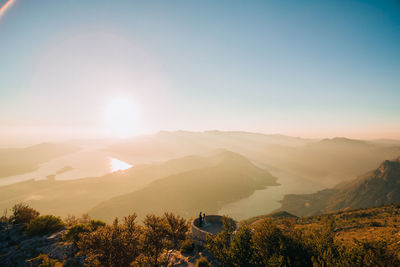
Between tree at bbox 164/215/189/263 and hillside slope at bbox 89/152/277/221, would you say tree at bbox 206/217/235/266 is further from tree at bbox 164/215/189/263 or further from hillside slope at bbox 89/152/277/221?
hillside slope at bbox 89/152/277/221

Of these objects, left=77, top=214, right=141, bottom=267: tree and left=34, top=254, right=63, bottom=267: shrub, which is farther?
left=34, top=254, right=63, bottom=267: shrub

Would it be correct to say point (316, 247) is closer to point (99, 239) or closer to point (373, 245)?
point (373, 245)

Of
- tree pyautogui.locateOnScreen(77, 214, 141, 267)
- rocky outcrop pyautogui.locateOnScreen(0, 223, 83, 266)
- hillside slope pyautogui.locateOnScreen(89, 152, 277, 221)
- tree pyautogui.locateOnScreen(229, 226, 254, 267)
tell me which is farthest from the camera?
hillside slope pyautogui.locateOnScreen(89, 152, 277, 221)

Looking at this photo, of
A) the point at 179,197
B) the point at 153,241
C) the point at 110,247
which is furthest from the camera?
the point at 179,197

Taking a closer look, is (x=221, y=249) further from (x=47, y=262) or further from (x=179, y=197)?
(x=179, y=197)

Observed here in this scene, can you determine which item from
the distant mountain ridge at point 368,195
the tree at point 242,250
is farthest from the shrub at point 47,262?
the distant mountain ridge at point 368,195

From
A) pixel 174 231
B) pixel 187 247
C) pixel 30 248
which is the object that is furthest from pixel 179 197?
pixel 174 231

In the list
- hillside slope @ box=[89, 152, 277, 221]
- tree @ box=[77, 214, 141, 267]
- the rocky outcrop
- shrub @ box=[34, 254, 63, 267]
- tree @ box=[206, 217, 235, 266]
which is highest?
tree @ box=[77, 214, 141, 267]

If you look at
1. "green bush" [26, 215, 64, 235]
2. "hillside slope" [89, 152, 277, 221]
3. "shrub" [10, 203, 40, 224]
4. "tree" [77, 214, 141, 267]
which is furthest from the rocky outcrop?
"hillside slope" [89, 152, 277, 221]
